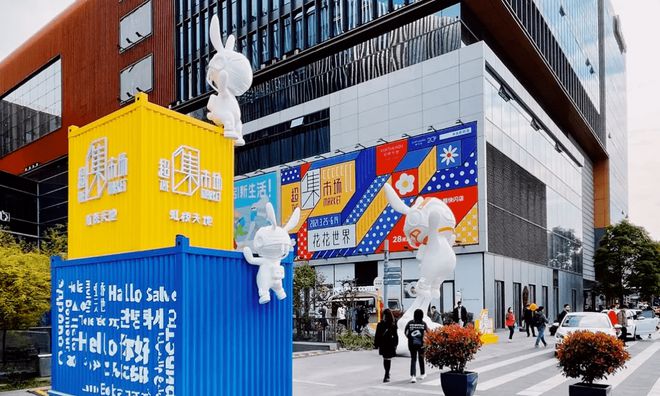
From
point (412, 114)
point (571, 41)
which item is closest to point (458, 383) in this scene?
point (412, 114)

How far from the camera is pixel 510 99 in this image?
3622cm

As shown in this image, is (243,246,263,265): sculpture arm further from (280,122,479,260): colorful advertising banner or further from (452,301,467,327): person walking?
(280,122,479,260): colorful advertising banner

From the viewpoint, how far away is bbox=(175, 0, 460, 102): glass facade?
37125mm

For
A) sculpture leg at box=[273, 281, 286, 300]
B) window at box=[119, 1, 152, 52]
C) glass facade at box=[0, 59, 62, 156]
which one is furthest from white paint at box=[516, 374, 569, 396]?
glass facade at box=[0, 59, 62, 156]

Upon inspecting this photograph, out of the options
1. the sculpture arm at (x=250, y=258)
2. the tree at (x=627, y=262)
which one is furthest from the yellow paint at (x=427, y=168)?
the tree at (x=627, y=262)

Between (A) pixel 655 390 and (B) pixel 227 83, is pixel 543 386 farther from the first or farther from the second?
(B) pixel 227 83

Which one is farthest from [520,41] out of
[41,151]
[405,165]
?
[41,151]

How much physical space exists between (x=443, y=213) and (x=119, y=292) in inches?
551

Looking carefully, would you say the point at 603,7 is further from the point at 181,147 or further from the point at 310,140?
the point at 181,147

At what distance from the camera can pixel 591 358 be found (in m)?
8.85

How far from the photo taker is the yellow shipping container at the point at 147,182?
25.5ft

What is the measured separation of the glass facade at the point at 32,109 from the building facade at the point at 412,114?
633 inches

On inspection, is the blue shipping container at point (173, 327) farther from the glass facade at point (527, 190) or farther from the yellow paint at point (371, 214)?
the yellow paint at point (371, 214)

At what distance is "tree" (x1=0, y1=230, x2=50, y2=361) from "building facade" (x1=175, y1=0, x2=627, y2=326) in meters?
22.1
